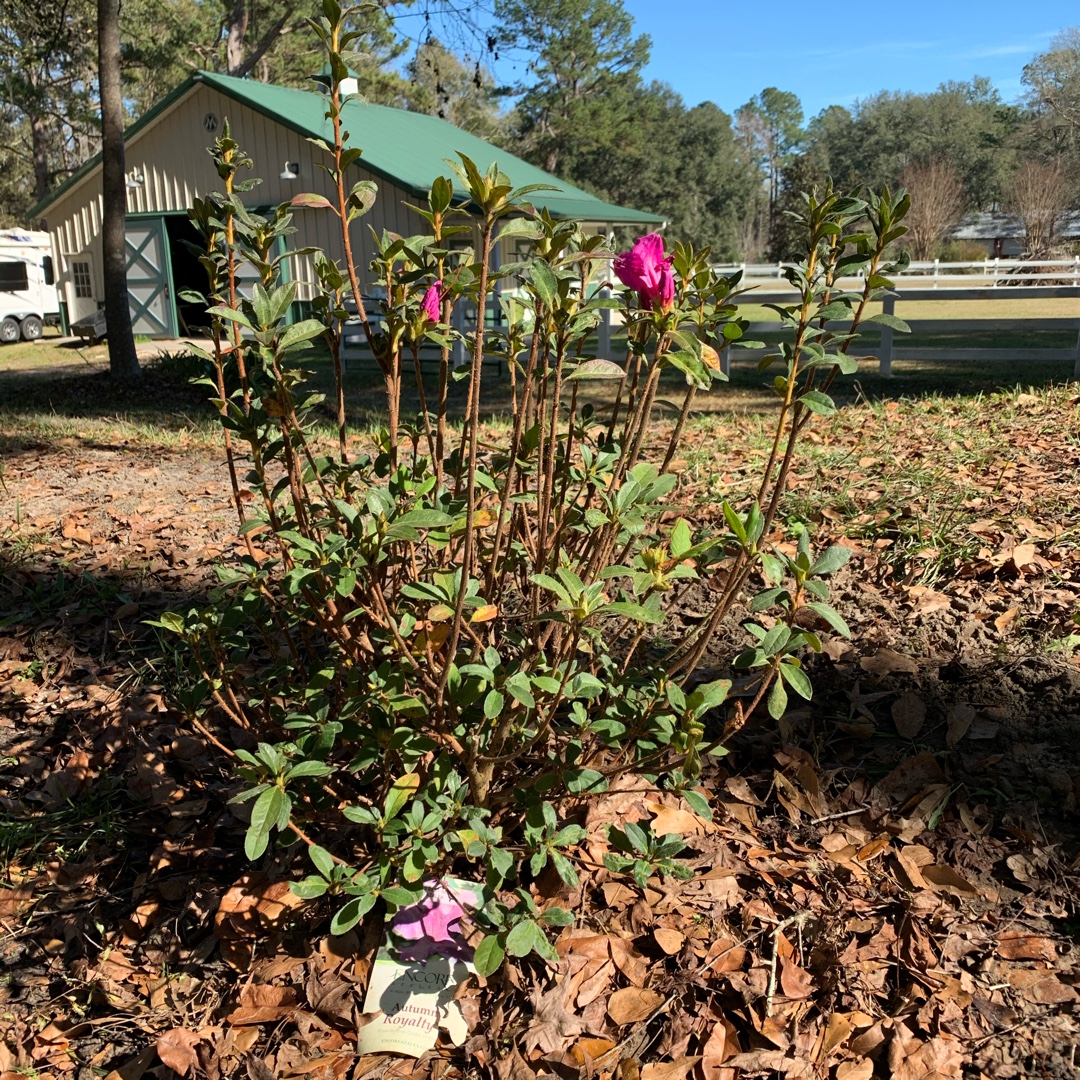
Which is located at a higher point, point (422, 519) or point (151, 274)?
point (151, 274)

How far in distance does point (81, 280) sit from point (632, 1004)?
22.2m

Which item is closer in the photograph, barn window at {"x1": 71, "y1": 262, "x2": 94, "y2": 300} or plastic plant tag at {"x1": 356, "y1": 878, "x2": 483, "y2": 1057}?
plastic plant tag at {"x1": 356, "y1": 878, "x2": 483, "y2": 1057}

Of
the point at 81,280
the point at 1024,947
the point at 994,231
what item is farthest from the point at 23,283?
the point at 994,231

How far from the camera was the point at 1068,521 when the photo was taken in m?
3.74

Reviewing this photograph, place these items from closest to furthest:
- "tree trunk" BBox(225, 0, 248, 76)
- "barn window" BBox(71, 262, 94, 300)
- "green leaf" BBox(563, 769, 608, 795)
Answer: "green leaf" BBox(563, 769, 608, 795), "barn window" BBox(71, 262, 94, 300), "tree trunk" BBox(225, 0, 248, 76)

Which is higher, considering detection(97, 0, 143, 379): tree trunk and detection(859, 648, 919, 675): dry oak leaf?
detection(97, 0, 143, 379): tree trunk

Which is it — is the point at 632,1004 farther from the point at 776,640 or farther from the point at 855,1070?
the point at 776,640

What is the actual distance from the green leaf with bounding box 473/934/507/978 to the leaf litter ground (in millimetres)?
230

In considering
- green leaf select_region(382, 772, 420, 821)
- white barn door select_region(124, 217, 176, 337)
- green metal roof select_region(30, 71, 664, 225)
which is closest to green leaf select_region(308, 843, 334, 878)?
green leaf select_region(382, 772, 420, 821)

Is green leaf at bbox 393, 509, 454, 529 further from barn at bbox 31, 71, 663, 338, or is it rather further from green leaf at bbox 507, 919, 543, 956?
barn at bbox 31, 71, 663, 338

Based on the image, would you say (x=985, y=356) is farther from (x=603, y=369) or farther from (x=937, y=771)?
(x=603, y=369)

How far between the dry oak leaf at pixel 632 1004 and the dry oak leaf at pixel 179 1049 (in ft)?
2.72

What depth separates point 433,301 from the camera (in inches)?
70.0

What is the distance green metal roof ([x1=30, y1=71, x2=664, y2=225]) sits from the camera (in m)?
15.8
